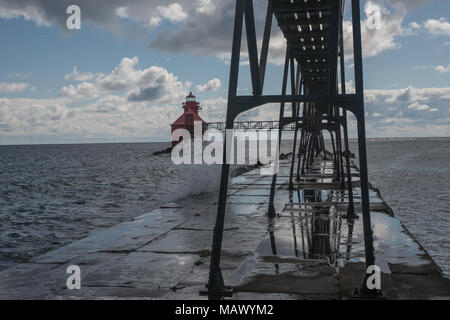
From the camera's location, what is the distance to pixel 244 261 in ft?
22.4

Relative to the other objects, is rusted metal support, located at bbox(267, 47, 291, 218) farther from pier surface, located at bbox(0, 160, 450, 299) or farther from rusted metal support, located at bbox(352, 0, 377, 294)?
rusted metal support, located at bbox(352, 0, 377, 294)

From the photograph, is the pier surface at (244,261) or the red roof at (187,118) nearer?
the pier surface at (244,261)

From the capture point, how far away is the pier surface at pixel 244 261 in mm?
5461

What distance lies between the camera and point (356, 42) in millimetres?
5531

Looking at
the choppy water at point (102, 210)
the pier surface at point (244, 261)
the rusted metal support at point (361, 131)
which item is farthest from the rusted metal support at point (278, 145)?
the rusted metal support at point (361, 131)

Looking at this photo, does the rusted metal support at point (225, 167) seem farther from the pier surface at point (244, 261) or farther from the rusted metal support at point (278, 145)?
the rusted metal support at point (278, 145)

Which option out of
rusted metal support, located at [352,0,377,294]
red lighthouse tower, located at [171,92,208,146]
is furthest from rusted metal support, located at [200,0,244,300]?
red lighthouse tower, located at [171,92,208,146]

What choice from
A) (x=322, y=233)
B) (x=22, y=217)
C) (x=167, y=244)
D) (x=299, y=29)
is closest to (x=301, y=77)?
(x=299, y=29)

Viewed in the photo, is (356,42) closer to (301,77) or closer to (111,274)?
(111,274)


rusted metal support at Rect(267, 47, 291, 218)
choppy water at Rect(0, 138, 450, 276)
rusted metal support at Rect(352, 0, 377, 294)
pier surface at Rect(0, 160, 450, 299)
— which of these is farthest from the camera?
choppy water at Rect(0, 138, 450, 276)

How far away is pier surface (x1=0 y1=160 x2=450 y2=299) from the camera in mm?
5461

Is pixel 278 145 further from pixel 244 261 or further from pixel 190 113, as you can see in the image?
pixel 190 113

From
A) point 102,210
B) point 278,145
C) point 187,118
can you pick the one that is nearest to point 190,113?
point 187,118
